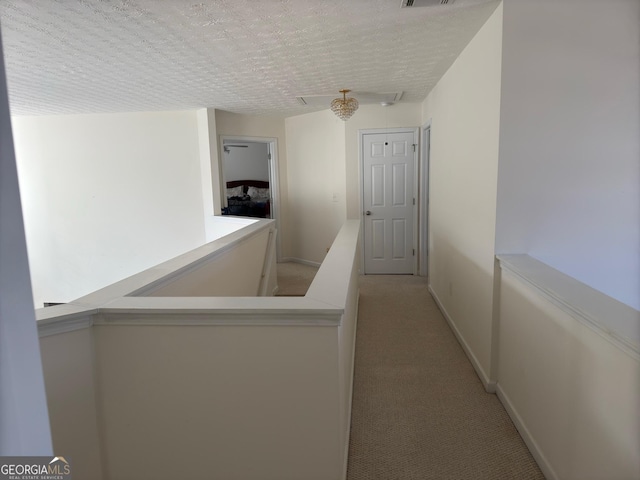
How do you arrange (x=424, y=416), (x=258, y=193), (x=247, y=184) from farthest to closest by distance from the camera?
(x=247, y=184), (x=258, y=193), (x=424, y=416)

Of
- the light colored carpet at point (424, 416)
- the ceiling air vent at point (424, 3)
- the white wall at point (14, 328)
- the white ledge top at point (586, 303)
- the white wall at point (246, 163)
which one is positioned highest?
the ceiling air vent at point (424, 3)

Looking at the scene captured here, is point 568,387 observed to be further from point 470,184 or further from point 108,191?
point 108,191

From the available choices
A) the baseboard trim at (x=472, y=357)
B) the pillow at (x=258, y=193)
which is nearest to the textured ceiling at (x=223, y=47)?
the baseboard trim at (x=472, y=357)

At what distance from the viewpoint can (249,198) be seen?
8.90m

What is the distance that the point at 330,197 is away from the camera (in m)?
5.79

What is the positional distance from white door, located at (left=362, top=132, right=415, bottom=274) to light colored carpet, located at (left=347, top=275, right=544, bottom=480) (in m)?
1.96

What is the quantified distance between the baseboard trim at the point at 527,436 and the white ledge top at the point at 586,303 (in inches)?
29.6

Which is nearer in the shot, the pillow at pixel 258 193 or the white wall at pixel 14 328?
the white wall at pixel 14 328

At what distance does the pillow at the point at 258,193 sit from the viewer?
9.01m

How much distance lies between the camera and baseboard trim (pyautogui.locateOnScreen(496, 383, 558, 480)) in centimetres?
175

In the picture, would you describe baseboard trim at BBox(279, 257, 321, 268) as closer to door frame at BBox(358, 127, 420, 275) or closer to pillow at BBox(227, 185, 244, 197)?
door frame at BBox(358, 127, 420, 275)

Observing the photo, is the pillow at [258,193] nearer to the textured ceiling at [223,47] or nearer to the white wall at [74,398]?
the textured ceiling at [223,47]

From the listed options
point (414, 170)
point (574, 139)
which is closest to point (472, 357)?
point (574, 139)

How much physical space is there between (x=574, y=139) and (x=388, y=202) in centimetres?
328
